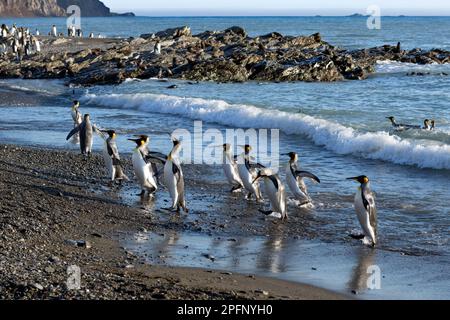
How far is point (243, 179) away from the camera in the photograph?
10.9m

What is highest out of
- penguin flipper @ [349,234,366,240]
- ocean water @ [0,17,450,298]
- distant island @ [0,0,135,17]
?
distant island @ [0,0,135,17]

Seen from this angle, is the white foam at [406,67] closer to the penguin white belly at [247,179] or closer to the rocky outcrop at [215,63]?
the rocky outcrop at [215,63]

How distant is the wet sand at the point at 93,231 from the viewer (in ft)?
19.6

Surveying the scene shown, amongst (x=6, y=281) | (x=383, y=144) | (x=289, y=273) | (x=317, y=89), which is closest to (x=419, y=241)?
(x=289, y=273)

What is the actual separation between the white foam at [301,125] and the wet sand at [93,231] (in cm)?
425

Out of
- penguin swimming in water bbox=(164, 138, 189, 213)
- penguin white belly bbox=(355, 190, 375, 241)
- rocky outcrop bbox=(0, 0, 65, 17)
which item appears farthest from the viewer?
rocky outcrop bbox=(0, 0, 65, 17)

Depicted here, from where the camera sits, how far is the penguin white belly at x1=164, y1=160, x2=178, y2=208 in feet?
32.3

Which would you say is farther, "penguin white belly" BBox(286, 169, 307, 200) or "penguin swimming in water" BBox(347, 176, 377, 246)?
"penguin white belly" BBox(286, 169, 307, 200)

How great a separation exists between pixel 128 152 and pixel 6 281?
28.3ft

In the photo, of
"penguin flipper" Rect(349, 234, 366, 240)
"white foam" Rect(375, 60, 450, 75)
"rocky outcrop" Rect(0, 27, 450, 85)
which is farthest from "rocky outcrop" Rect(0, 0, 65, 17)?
"penguin flipper" Rect(349, 234, 366, 240)

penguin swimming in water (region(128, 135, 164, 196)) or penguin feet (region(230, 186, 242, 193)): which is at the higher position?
penguin swimming in water (region(128, 135, 164, 196))

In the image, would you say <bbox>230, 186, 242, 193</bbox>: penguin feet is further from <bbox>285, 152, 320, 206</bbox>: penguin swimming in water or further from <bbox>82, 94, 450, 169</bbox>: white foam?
<bbox>82, 94, 450, 169</bbox>: white foam

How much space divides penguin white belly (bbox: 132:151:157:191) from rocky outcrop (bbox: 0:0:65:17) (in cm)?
16567

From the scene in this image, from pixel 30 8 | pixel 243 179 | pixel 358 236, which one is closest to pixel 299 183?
pixel 243 179
